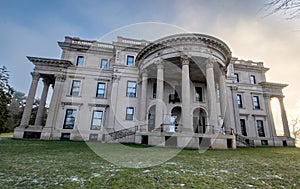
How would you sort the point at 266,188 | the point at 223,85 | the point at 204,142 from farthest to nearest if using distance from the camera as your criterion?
the point at 223,85 < the point at 204,142 < the point at 266,188

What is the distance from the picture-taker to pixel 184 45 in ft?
45.6

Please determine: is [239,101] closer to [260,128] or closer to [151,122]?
[260,128]

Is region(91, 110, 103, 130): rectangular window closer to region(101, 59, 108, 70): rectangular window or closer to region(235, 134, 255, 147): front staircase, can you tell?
region(101, 59, 108, 70): rectangular window

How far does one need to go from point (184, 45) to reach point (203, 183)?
12399mm

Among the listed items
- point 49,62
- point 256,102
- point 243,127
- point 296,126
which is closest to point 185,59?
point 243,127

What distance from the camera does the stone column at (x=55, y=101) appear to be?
1781 cm

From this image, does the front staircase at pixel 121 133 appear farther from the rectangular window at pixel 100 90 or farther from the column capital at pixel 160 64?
the column capital at pixel 160 64

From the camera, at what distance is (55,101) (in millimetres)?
18547

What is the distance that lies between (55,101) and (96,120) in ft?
17.5

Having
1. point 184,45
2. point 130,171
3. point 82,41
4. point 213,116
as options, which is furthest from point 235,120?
point 82,41

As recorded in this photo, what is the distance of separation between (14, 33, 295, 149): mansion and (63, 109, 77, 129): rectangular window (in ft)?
0.35

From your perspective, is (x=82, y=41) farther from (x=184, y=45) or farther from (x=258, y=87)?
(x=258, y=87)

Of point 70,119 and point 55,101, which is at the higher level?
point 55,101

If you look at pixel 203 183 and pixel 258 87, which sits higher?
pixel 258 87
